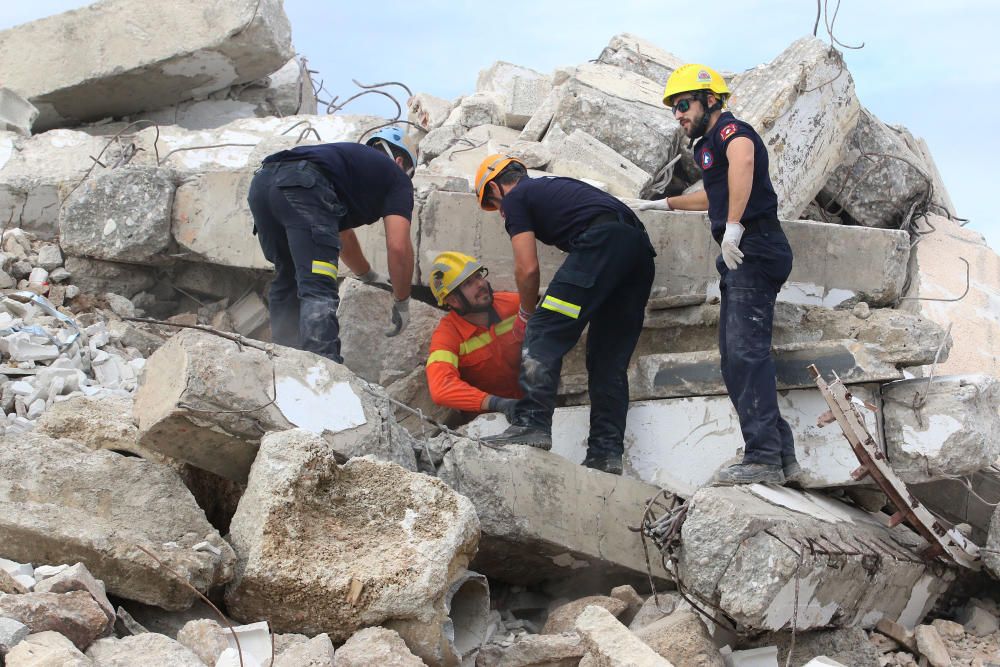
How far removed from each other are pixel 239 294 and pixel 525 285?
8.49ft

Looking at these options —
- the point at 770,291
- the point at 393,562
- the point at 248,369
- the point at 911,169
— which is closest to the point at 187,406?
the point at 248,369

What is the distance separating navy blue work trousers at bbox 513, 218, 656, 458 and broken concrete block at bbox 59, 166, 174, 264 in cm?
281

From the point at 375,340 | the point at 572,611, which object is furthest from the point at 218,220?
the point at 572,611

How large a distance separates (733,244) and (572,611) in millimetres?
1668

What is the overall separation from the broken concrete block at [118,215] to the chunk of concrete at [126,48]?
2373 mm

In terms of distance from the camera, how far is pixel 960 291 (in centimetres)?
679

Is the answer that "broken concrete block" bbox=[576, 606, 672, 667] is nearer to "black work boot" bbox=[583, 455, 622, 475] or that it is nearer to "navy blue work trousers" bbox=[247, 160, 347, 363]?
"black work boot" bbox=[583, 455, 622, 475]

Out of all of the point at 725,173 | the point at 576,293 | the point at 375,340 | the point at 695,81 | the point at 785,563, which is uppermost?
the point at 695,81

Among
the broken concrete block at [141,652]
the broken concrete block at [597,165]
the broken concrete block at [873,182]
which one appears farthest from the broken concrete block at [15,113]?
the broken concrete block at [141,652]

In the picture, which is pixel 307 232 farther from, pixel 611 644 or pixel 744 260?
pixel 611 644

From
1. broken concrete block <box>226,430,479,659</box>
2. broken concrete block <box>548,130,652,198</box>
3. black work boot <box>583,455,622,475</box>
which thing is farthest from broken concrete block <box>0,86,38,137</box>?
broken concrete block <box>226,430,479,659</box>

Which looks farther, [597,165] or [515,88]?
[515,88]

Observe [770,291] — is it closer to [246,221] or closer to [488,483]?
[488,483]

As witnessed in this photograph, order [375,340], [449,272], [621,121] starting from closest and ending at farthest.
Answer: [449,272] → [375,340] → [621,121]
